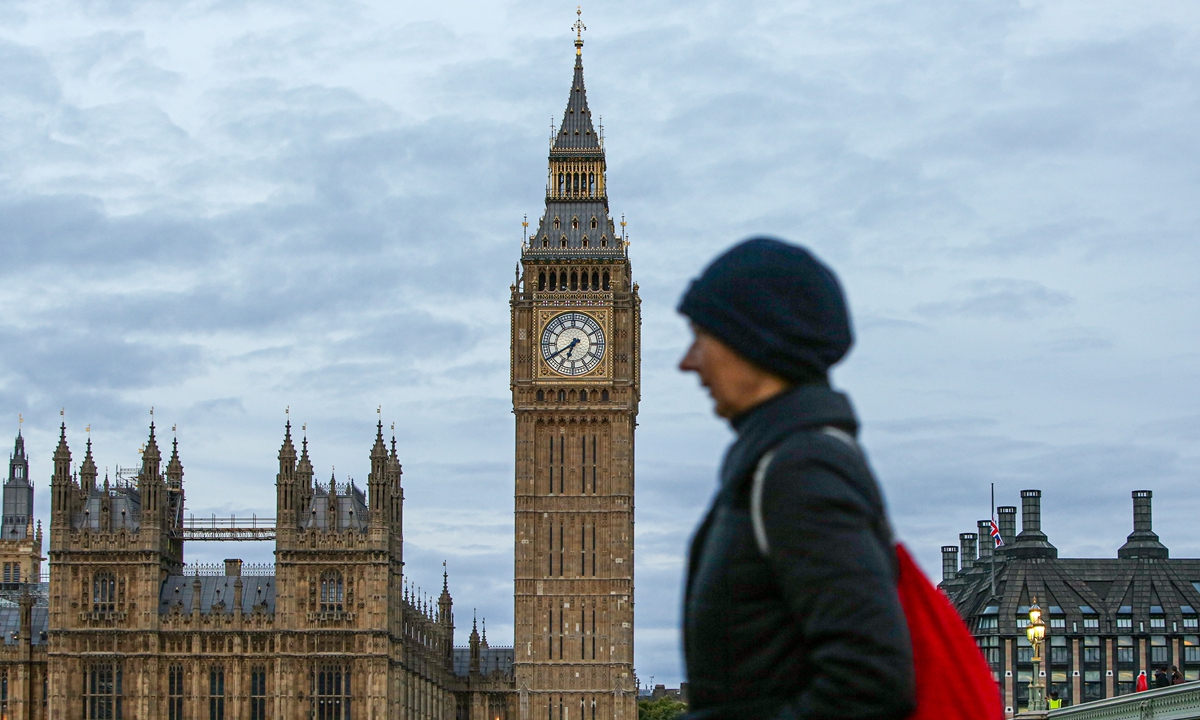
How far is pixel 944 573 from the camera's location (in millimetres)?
129375

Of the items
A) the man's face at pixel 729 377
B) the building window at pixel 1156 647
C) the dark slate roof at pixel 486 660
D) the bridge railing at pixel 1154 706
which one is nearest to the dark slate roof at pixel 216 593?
the dark slate roof at pixel 486 660

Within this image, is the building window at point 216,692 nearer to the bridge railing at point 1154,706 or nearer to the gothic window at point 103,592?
the gothic window at point 103,592

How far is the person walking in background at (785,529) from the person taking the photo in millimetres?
4062

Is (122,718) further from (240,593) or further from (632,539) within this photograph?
(632,539)

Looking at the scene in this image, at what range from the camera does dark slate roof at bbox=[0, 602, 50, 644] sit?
85.5 metres

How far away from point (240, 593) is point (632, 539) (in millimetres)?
18626

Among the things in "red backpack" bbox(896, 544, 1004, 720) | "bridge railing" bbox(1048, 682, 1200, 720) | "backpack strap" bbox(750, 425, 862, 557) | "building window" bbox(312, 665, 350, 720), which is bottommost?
"red backpack" bbox(896, 544, 1004, 720)

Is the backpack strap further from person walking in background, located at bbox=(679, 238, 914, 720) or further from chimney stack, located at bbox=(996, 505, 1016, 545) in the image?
chimney stack, located at bbox=(996, 505, 1016, 545)

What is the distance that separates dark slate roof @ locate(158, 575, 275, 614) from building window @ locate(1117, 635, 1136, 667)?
126 feet

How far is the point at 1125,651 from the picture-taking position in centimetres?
9438

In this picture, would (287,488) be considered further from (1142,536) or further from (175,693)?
(1142,536)

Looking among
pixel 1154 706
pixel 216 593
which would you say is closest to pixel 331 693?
pixel 216 593

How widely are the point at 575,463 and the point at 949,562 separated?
45.4 m

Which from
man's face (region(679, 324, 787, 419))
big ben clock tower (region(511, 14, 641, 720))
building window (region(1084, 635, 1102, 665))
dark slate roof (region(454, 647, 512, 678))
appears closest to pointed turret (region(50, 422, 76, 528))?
big ben clock tower (region(511, 14, 641, 720))
